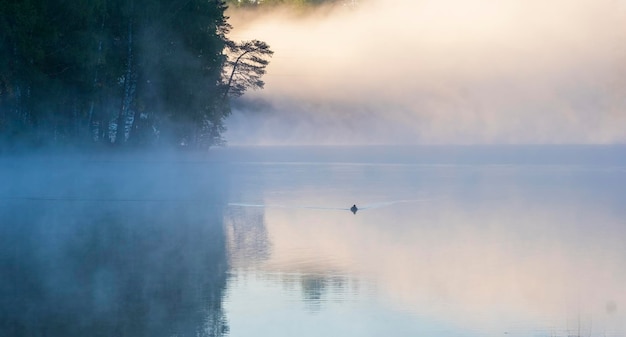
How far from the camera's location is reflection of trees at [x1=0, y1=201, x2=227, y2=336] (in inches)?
483

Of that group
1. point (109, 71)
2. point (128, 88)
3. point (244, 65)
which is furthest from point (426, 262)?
point (244, 65)

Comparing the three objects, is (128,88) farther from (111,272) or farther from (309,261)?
(111,272)

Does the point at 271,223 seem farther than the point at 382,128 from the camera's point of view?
No

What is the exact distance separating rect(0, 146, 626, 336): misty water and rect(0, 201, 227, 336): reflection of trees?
3 cm

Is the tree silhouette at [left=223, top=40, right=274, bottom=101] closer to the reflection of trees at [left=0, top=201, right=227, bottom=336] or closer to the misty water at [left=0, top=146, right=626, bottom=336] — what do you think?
the misty water at [left=0, top=146, right=626, bottom=336]

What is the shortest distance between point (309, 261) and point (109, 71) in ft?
109

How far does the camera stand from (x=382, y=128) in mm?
125188

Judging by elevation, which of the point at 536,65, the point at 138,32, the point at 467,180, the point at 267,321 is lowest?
the point at 267,321

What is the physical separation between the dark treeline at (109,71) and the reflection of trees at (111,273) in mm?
18701

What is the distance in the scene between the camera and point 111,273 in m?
15.8

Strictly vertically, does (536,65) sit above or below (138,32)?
above

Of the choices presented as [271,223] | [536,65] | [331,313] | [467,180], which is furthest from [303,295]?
[536,65]

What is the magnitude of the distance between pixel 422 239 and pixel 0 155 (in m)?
27.3

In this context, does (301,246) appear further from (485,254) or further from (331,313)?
(331,313)
